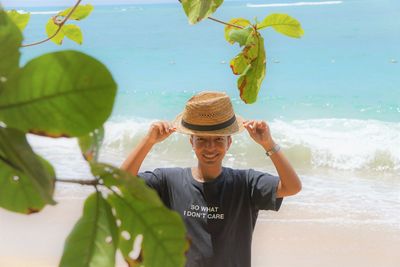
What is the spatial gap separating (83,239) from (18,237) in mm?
4168

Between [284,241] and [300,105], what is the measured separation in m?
5.74

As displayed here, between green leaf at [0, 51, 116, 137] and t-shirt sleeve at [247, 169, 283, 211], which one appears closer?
green leaf at [0, 51, 116, 137]

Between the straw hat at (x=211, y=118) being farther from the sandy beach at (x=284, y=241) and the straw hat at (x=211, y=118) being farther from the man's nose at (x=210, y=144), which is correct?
the sandy beach at (x=284, y=241)

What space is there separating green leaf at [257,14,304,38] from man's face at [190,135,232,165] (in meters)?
1.29

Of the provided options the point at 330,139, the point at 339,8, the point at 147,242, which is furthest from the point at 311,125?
the point at 339,8

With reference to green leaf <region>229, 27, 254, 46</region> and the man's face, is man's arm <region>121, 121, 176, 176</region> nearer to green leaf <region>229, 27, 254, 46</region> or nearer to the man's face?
the man's face

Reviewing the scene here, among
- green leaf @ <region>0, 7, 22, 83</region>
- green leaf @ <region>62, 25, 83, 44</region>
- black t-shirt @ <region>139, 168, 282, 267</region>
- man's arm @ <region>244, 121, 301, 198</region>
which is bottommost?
black t-shirt @ <region>139, 168, 282, 267</region>

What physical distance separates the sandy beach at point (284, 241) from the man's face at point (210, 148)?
190 cm

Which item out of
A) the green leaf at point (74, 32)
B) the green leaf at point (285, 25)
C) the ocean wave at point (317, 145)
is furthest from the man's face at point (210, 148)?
the ocean wave at point (317, 145)

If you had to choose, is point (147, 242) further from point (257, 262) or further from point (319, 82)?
point (319, 82)

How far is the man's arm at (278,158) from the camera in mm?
1946

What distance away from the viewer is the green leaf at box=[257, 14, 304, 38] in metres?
0.69

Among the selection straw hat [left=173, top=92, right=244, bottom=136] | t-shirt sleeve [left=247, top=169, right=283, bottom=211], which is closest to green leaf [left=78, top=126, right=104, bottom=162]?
straw hat [left=173, top=92, right=244, bottom=136]

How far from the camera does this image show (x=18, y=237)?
425 centimetres
